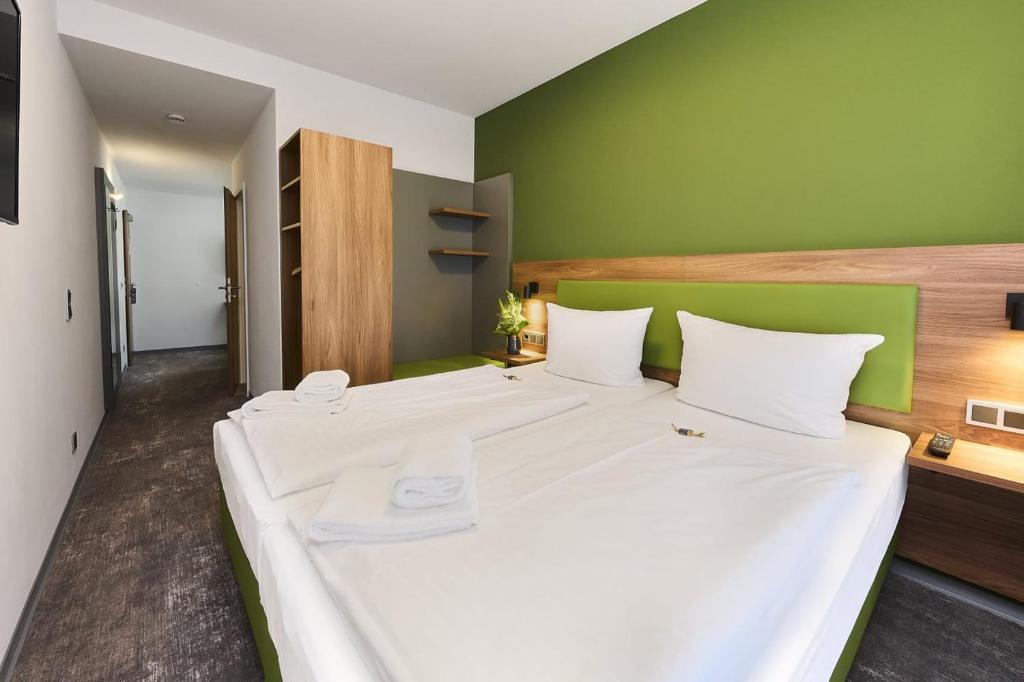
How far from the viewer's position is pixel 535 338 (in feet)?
12.3

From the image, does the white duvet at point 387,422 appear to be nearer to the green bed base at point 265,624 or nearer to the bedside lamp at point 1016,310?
the green bed base at point 265,624

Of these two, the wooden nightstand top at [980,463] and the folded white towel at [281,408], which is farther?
the folded white towel at [281,408]

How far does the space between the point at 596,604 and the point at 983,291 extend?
197 centimetres

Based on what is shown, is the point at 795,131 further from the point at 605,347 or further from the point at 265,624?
the point at 265,624

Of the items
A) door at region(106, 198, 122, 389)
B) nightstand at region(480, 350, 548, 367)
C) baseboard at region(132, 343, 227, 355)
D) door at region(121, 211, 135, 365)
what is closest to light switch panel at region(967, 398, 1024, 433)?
nightstand at region(480, 350, 548, 367)

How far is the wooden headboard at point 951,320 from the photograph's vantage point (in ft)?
5.82

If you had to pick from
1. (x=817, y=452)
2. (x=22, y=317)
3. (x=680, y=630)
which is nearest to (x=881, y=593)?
(x=817, y=452)

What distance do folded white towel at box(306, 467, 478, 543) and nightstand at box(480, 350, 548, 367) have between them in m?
2.18

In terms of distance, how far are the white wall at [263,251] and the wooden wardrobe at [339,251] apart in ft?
0.33

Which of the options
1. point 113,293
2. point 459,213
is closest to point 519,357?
point 459,213

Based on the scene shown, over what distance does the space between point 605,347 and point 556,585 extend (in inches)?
73.6

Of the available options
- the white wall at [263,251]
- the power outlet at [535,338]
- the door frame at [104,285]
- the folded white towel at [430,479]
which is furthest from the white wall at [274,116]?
the folded white towel at [430,479]

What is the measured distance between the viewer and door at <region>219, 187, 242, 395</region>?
15.1 ft

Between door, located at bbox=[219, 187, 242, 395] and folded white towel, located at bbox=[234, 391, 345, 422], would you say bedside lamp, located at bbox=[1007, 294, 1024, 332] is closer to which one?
folded white towel, located at bbox=[234, 391, 345, 422]
